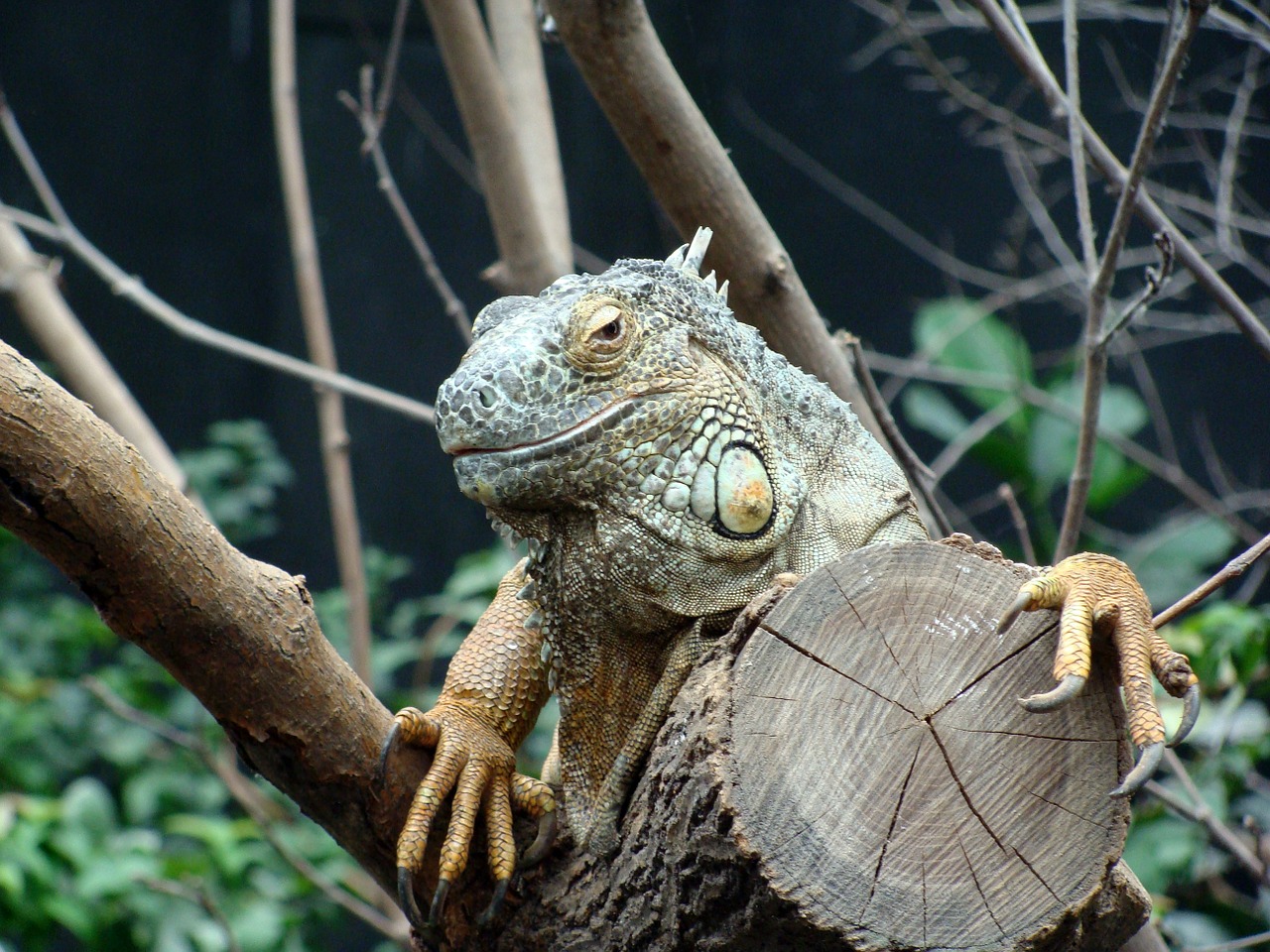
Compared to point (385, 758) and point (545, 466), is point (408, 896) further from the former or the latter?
point (545, 466)

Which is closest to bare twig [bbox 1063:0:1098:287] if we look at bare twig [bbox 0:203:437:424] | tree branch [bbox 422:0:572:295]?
tree branch [bbox 422:0:572:295]

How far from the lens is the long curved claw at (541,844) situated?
7.88 feet

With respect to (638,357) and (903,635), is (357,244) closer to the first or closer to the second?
(638,357)

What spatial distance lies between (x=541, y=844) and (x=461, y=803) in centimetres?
21

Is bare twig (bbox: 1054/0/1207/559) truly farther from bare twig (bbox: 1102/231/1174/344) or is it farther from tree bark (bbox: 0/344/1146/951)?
tree bark (bbox: 0/344/1146/951)

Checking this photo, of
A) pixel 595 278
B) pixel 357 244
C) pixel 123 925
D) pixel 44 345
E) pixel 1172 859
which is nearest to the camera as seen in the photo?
pixel 595 278

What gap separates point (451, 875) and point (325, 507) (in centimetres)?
787

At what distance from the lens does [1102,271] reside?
9.63ft

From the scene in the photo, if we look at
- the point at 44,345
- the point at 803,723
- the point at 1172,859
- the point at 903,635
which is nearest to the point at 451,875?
the point at 803,723

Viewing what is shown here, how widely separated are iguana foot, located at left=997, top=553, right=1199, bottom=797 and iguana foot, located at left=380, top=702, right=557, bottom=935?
1.09 meters

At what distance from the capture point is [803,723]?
190 cm

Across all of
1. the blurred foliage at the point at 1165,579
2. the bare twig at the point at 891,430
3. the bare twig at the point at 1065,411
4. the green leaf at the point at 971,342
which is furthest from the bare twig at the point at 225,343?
the green leaf at the point at 971,342

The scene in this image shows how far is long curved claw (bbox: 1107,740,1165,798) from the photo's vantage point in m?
1.68

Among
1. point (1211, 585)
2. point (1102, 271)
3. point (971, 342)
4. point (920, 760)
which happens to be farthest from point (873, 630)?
point (971, 342)
